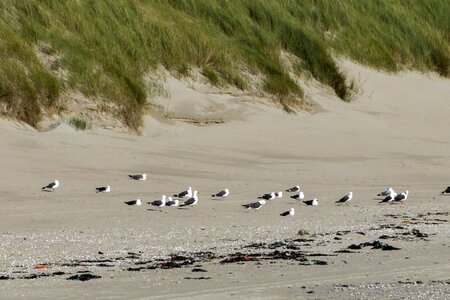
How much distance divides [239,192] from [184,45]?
8155 mm

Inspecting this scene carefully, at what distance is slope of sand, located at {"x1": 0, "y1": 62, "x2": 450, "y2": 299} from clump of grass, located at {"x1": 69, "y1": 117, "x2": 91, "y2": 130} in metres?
0.19

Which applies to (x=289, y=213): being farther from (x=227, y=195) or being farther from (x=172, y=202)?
(x=172, y=202)

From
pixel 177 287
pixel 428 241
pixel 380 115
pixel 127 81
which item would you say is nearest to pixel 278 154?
pixel 127 81

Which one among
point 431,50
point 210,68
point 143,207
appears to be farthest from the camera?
point 431,50

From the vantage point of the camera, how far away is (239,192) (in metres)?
19.1

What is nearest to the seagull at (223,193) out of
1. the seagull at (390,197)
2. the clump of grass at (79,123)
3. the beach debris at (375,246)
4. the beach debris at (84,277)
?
the seagull at (390,197)

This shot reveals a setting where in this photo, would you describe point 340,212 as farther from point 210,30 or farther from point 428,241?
point 210,30

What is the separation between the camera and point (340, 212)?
58.3 ft

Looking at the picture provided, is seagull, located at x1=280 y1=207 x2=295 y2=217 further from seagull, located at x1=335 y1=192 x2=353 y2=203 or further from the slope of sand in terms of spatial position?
seagull, located at x1=335 y1=192 x2=353 y2=203

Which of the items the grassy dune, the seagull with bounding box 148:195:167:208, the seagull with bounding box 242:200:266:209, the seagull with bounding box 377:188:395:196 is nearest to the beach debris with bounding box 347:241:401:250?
the seagull with bounding box 242:200:266:209

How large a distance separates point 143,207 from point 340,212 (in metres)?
2.93

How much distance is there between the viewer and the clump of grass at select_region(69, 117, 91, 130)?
21578 mm

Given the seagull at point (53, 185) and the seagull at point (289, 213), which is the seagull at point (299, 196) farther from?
the seagull at point (53, 185)

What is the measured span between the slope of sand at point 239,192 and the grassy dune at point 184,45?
2.47ft
